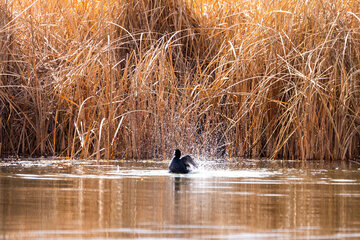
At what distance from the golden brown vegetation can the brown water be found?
1603 millimetres

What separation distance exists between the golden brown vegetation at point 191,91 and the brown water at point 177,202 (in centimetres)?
160

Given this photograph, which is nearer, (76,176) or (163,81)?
(76,176)

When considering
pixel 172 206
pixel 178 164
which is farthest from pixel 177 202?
pixel 178 164

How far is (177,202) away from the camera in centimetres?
587

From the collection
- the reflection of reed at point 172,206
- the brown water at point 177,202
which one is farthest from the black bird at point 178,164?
the reflection of reed at point 172,206

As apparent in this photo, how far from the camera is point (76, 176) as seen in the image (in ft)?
26.3

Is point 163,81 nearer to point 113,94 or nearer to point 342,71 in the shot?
point 113,94

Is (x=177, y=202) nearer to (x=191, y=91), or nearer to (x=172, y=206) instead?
(x=172, y=206)

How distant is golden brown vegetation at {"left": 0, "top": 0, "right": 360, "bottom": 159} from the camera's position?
10898mm

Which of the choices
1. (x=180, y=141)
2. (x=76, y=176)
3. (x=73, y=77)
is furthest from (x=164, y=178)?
(x=73, y=77)

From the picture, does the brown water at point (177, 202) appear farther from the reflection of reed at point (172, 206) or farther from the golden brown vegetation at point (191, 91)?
the golden brown vegetation at point (191, 91)

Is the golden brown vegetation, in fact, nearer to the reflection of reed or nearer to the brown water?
the brown water

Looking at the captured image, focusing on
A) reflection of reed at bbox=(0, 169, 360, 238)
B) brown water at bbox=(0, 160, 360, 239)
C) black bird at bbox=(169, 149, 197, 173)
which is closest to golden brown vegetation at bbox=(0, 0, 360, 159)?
brown water at bbox=(0, 160, 360, 239)

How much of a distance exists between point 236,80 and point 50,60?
2.71 metres
